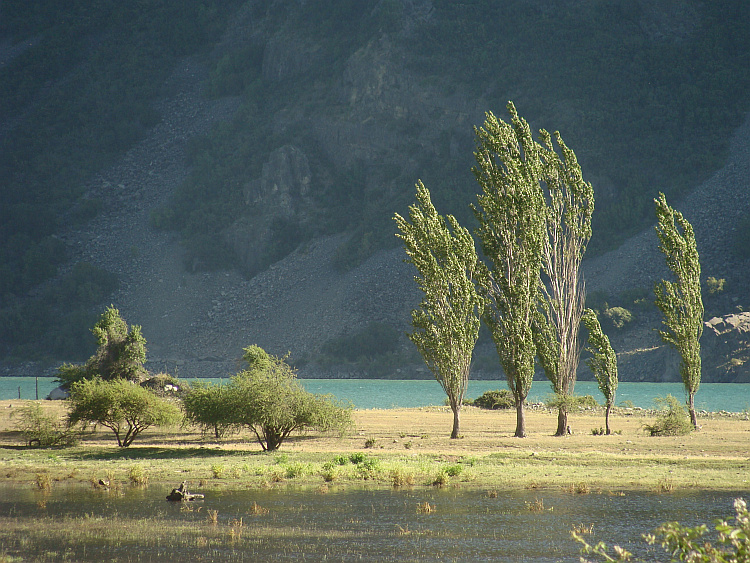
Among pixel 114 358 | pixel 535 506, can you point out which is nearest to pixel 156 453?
pixel 535 506

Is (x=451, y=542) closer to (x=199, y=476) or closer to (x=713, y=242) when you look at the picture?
(x=199, y=476)

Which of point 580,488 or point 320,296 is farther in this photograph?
point 320,296

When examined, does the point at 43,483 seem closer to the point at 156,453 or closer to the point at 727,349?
the point at 156,453

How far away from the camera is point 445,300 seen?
3688cm

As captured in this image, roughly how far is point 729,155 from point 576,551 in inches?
7113

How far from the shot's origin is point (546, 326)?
37281mm

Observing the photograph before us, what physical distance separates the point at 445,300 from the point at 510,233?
4.73 meters

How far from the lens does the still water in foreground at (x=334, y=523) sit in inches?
582

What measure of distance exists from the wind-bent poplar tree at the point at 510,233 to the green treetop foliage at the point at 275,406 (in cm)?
927

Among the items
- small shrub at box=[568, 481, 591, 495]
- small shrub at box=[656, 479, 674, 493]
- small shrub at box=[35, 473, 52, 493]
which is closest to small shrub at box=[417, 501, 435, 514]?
small shrub at box=[568, 481, 591, 495]

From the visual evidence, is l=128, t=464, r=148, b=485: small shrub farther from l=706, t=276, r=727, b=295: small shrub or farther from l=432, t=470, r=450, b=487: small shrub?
l=706, t=276, r=727, b=295: small shrub

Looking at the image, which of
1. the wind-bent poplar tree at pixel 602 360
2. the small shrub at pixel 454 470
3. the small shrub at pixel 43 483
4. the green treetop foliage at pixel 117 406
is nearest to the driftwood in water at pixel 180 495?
the small shrub at pixel 43 483

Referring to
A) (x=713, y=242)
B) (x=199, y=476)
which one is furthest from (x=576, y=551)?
(x=713, y=242)

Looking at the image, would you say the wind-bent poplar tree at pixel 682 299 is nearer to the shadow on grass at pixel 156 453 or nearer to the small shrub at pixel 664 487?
the small shrub at pixel 664 487
